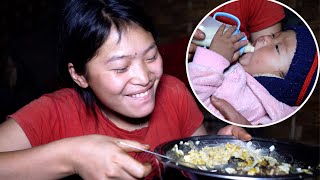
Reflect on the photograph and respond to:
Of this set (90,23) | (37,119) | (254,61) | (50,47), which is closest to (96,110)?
(37,119)

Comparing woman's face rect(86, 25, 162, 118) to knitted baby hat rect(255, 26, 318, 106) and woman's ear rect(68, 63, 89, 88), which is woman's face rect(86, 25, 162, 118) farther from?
knitted baby hat rect(255, 26, 318, 106)

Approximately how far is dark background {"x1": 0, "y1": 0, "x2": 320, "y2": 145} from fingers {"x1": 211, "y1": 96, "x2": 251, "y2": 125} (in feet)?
1.13

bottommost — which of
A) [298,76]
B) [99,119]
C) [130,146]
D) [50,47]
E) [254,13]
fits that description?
[50,47]

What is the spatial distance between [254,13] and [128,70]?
37 centimetres

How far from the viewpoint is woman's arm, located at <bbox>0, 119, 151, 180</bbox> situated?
0.76 m

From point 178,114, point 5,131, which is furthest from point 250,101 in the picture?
point 5,131

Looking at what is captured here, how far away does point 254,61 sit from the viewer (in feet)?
3.11

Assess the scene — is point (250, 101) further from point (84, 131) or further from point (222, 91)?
point (84, 131)

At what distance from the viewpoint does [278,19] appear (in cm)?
99

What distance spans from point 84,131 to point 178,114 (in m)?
0.34

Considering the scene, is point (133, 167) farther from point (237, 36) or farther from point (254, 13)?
point (254, 13)

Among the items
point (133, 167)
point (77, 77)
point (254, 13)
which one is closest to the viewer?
point (133, 167)

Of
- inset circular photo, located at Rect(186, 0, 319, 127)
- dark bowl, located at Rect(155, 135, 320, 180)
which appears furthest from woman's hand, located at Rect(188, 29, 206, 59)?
dark bowl, located at Rect(155, 135, 320, 180)

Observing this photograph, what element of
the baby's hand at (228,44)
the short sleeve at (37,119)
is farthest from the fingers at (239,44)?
the short sleeve at (37,119)
